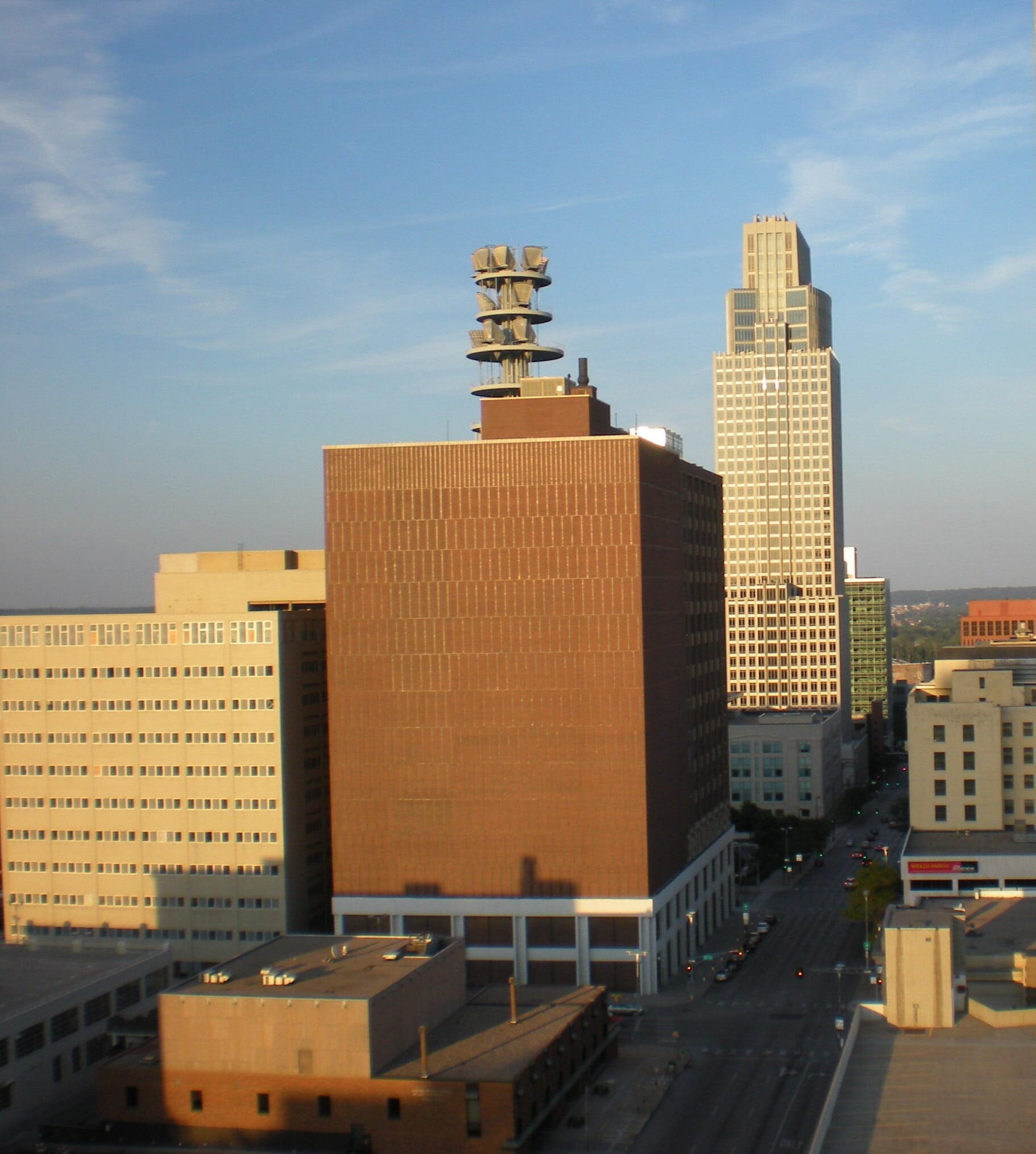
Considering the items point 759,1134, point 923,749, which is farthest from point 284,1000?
point 923,749

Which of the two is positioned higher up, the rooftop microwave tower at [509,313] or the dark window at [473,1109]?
the rooftop microwave tower at [509,313]

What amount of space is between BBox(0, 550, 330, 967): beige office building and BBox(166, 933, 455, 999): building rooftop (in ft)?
73.7

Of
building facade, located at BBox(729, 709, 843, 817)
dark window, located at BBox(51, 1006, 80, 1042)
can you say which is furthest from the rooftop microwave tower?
dark window, located at BBox(51, 1006, 80, 1042)

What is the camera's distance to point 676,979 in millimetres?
116062

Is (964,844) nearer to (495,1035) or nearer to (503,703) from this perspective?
(503,703)

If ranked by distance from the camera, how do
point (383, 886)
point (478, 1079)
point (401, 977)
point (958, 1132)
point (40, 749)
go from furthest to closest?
point (40, 749), point (383, 886), point (401, 977), point (478, 1079), point (958, 1132)

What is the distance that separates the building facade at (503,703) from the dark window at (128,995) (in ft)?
62.1

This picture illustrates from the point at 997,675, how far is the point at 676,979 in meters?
40.1

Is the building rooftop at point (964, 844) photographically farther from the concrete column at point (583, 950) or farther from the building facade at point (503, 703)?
the concrete column at point (583, 950)

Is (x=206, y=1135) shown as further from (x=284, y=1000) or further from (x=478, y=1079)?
(x=478, y=1079)

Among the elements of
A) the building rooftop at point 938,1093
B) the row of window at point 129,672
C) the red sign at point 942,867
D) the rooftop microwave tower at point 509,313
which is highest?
the rooftop microwave tower at point 509,313

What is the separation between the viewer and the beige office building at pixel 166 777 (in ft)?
390

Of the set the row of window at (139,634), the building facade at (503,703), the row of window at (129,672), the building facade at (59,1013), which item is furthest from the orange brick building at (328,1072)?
the row of window at (139,634)

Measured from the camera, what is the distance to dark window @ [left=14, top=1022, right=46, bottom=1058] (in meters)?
86.0
